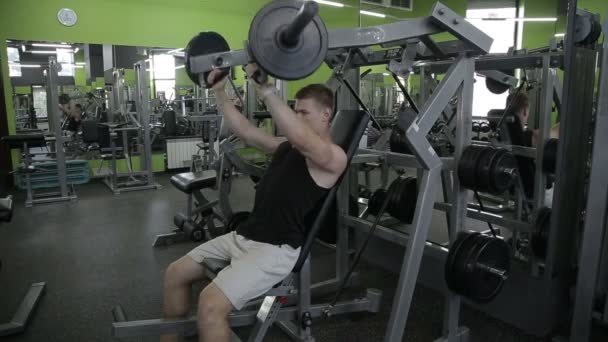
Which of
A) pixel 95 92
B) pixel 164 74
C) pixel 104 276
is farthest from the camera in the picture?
pixel 164 74

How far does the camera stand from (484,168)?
1565mm

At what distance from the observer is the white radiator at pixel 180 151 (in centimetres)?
633

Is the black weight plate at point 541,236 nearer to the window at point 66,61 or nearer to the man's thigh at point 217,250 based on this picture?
the man's thigh at point 217,250

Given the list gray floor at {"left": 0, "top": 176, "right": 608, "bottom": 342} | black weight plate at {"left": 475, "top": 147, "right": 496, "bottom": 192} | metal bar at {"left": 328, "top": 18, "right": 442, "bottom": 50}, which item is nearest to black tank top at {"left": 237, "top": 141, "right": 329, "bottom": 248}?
metal bar at {"left": 328, "top": 18, "right": 442, "bottom": 50}

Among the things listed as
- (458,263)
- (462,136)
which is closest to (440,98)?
(462,136)

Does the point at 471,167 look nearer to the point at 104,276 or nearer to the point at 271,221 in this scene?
the point at 271,221

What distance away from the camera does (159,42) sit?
20.4ft

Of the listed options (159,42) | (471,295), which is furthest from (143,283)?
(159,42)

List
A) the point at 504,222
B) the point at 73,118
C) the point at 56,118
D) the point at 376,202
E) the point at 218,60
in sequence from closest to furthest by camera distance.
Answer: the point at 218,60
the point at 504,222
the point at 376,202
the point at 56,118
the point at 73,118

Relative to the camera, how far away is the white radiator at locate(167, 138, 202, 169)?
633 cm

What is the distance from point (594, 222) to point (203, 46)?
157cm

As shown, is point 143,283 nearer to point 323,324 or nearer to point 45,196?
point 323,324

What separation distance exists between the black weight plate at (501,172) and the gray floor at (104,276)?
0.78 metres

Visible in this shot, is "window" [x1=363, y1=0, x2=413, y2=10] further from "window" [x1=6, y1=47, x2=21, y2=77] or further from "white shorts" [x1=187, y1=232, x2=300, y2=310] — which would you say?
"white shorts" [x1=187, y1=232, x2=300, y2=310]
